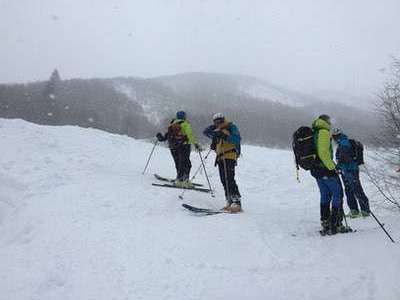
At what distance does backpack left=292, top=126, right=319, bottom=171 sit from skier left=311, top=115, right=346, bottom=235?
7 cm

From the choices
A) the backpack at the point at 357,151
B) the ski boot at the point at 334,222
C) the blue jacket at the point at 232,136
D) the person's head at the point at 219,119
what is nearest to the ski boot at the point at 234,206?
the blue jacket at the point at 232,136

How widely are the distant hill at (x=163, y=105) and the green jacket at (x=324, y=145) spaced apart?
345cm

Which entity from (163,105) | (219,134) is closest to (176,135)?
(219,134)

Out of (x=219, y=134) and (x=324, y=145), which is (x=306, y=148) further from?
(x=219, y=134)

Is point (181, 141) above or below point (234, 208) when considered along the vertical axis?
above

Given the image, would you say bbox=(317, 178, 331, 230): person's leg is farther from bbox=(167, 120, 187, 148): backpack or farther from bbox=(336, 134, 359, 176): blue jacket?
bbox=(167, 120, 187, 148): backpack

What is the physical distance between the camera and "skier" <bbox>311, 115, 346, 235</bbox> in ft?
27.0

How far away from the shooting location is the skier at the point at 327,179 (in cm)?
823

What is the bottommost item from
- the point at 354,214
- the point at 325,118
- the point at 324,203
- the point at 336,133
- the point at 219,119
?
the point at 354,214

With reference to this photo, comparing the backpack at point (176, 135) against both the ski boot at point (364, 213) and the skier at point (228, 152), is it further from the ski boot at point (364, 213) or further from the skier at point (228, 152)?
the ski boot at point (364, 213)

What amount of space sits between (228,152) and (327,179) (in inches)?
99.7

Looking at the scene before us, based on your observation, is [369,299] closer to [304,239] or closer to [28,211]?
[304,239]

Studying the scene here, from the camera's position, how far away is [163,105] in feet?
440

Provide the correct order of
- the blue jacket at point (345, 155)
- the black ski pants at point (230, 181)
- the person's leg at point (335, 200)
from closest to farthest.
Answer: the person's leg at point (335, 200), the black ski pants at point (230, 181), the blue jacket at point (345, 155)
